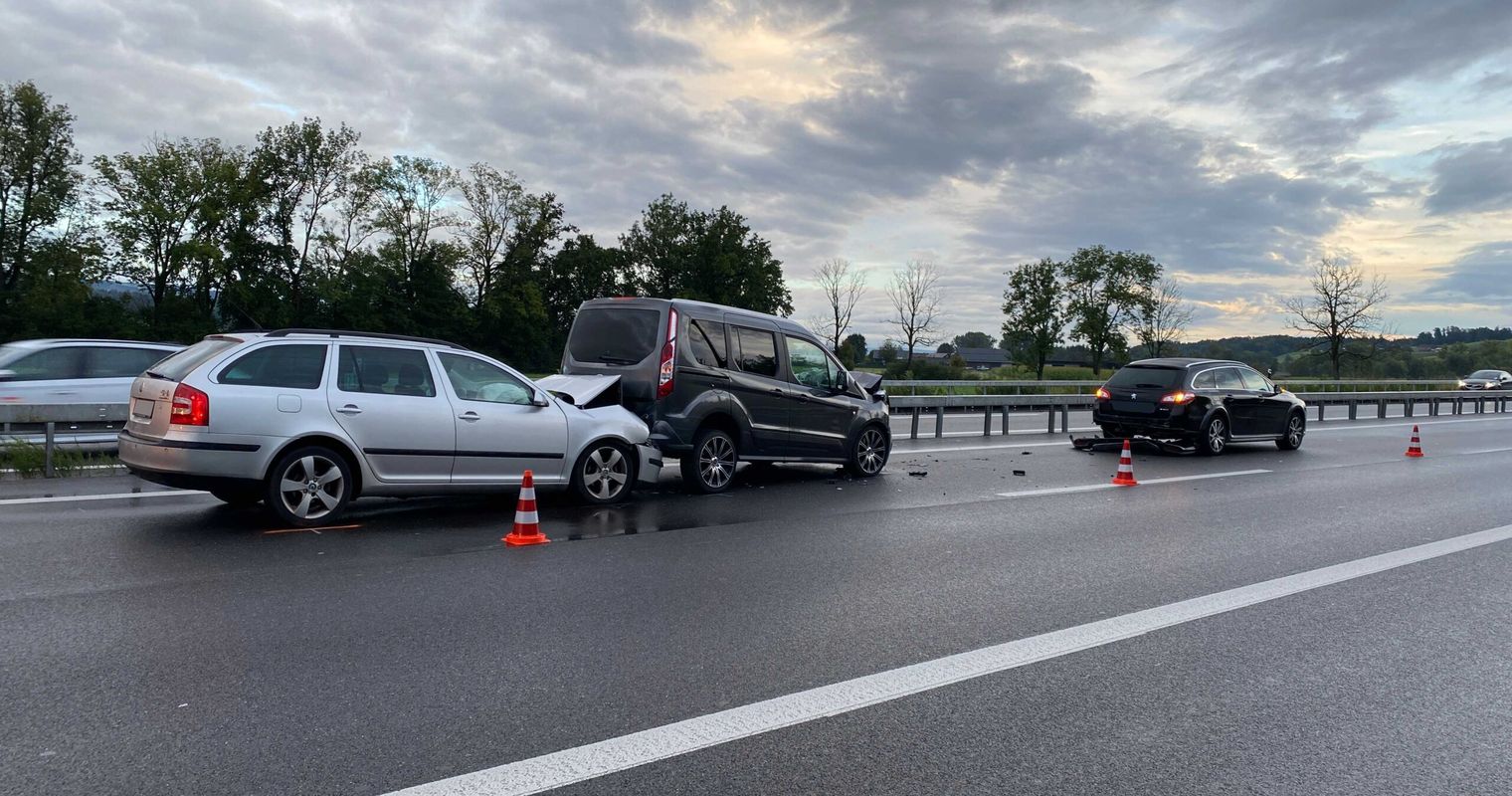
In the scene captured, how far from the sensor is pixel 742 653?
16.2ft

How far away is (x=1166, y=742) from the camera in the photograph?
387 cm

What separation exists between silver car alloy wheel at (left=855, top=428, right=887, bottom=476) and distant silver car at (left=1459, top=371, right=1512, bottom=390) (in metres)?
55.7

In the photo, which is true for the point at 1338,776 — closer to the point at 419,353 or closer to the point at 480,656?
the point at 480,656

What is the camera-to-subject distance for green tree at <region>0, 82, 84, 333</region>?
4966 cm

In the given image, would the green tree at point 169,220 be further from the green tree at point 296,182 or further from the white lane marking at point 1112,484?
the white lane marking at point 1112,484

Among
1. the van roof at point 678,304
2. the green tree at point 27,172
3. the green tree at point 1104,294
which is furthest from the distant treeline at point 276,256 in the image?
the van roof at point 678,304

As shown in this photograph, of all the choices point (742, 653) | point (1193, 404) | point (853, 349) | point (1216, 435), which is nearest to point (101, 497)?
point (742, 653)

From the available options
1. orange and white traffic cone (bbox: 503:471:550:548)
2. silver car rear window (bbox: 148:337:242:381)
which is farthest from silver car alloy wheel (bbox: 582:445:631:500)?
silver car rear window (bbox: 148:337:242:381)

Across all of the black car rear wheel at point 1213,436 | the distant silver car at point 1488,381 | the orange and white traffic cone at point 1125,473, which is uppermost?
the distant silver car at point 1488,381

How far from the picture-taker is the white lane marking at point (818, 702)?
11.1ft

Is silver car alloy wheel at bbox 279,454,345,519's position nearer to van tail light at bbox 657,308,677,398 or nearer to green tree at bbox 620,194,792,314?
van tail light at bbox 657,308,677,398

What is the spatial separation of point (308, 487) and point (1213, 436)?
47.5ft

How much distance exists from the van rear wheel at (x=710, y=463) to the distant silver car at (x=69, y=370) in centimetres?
727

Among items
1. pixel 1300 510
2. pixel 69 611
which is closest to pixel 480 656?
pixel 69 611
